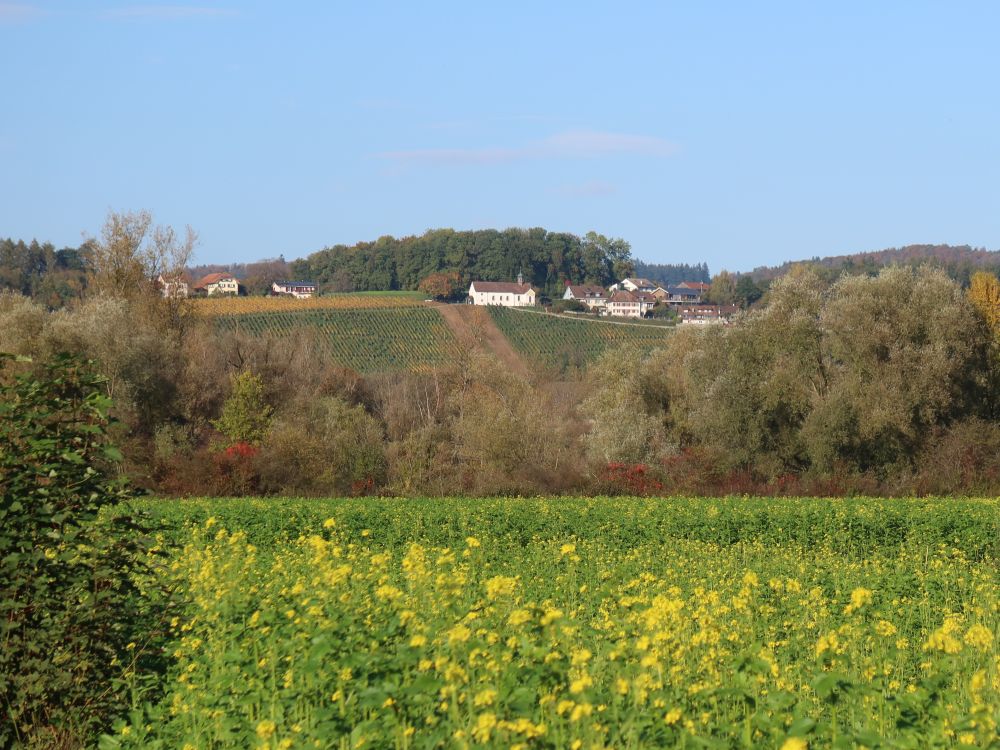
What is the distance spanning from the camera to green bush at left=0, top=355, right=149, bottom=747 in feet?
23.9

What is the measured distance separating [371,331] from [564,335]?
18.2m

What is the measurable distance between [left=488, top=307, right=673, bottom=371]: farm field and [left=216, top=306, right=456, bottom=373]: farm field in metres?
6.65

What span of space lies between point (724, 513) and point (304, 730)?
718 inches

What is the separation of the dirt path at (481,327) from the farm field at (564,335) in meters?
0.90

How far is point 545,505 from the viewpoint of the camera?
960 inches

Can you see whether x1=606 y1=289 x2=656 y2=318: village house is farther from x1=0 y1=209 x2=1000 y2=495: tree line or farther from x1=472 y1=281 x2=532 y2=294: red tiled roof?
x1=0 y1=209 x2=1000 y2=495: tree line

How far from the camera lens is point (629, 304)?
133125mm

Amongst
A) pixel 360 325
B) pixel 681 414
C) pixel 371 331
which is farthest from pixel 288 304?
pixel 681 414

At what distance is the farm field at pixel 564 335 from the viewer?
91.3 meters

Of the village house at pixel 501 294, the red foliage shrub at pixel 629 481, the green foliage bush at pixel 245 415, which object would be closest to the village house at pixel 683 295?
the village house at pixel 501 294

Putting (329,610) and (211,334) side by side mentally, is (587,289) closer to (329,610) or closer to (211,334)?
(211,334)

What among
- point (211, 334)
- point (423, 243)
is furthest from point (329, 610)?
point (423, 243)

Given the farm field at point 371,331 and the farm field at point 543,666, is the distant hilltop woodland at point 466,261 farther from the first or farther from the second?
the farm field at point 543,666

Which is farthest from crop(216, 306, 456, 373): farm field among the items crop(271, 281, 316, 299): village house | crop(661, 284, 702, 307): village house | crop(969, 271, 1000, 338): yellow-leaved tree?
crop(661, 284, 702, 307): village house
